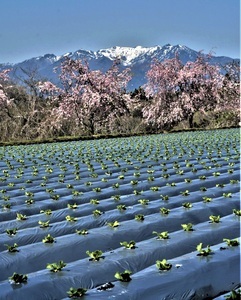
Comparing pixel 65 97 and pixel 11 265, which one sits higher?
pixel 65 97

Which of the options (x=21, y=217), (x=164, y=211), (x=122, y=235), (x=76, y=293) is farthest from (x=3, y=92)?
(x=76, y=293)

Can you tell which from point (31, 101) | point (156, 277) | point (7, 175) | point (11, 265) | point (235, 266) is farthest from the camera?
point (31, 101)

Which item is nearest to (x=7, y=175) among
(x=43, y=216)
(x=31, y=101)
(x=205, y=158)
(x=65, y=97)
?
(x=43, y=216)

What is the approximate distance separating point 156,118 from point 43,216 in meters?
24.5

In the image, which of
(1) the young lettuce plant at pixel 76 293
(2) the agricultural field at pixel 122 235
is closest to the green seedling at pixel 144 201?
(2) the agricultural field at pixel 122 235

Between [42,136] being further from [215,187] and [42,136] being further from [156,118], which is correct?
[215,187]

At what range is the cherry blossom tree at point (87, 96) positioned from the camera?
25969mm

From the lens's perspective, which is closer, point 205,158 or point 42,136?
point 205,158

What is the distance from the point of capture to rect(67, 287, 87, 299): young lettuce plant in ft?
8.88

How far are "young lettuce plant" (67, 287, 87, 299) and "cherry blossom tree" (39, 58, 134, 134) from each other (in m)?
22.9

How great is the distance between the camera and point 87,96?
25922 mm

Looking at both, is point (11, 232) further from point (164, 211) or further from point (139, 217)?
point (164, 211)

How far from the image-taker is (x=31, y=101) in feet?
94.7

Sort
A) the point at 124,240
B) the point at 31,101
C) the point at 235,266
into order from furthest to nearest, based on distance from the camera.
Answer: the point at 31,101 < the point at 124,240 < the point at 235,266
